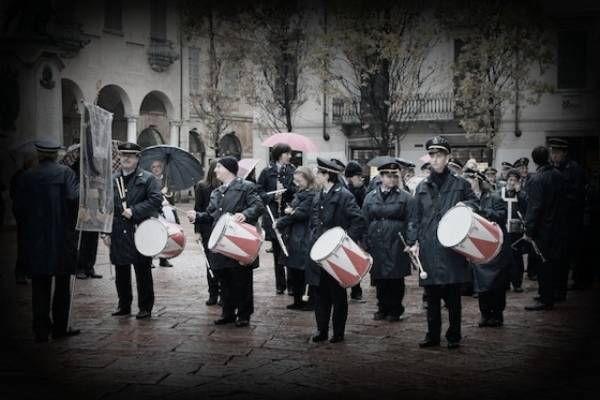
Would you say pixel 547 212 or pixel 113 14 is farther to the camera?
pixel 547 212

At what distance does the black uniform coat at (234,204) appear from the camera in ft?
26.5

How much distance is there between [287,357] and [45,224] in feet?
8.50

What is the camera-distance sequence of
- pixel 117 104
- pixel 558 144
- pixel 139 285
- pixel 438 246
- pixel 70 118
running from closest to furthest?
pixel 438 246, pixel 139 285, pixel 558 144, pixel 117 104, pixel 70 118

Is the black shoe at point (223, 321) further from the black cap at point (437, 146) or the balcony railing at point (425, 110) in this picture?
A: the balcony railing at point (425, 110)

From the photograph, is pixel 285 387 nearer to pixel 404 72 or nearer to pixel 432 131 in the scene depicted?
pixel 404 72

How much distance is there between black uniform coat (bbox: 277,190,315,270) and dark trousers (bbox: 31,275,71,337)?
94.7 inches

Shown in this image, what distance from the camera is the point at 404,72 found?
62.2 feet

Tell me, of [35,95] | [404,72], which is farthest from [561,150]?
[35,95]

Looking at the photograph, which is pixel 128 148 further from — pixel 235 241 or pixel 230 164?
pixel 235 241

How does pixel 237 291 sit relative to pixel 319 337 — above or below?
above

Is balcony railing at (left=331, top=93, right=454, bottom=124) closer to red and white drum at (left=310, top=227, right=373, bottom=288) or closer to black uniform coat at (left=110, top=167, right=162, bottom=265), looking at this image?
black uniform coat at (left=110, top=167, right=162, bottom=265)

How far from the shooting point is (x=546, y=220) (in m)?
9.33

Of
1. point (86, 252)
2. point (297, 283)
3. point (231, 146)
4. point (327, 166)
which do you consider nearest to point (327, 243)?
point (327, 166)

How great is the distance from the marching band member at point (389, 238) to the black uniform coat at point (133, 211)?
2.40 m
